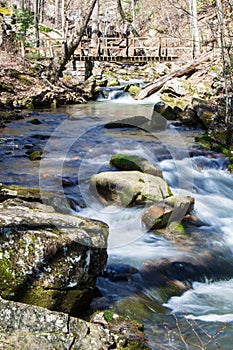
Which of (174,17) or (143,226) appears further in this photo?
(174,17)

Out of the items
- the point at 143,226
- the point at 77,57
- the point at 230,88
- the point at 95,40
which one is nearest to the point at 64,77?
the point at 77,57

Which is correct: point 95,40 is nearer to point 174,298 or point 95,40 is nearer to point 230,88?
point 230,88

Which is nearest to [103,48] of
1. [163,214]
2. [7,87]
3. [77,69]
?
[77,69]

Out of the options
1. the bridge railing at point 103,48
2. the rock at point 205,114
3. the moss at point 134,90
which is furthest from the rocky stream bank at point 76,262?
the bridge railing at point 103,48

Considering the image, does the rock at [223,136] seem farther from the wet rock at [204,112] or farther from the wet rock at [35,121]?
the wet rock at [35,121]

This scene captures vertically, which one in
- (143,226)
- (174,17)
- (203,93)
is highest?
(174,17)

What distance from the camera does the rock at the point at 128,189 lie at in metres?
6.97

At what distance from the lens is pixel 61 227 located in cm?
424

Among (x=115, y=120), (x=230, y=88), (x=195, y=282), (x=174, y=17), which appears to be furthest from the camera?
(x=174, y=17)

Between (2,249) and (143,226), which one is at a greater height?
(2,249)

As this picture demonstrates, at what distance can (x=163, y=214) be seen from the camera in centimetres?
651

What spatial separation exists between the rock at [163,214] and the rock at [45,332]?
313 cm

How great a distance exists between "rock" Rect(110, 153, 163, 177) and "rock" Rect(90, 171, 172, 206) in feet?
2.55

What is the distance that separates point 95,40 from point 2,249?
24.2m
